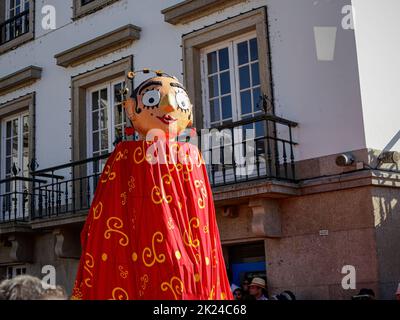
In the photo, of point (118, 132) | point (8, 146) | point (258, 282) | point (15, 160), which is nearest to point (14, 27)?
point (8, 146)

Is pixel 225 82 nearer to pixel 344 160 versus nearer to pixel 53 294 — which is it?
pixel 344 160

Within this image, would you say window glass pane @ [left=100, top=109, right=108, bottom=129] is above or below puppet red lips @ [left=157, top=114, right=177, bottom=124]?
above

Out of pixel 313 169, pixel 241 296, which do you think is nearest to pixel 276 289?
pixel 241 296

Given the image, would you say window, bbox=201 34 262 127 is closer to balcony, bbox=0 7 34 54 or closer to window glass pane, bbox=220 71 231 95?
window glass pane, bbox=220 71 231 95

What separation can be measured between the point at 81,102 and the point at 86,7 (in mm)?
1816

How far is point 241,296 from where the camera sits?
907cm

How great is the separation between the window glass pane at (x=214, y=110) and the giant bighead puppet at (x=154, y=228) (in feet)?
13.8

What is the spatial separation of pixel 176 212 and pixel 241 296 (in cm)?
350

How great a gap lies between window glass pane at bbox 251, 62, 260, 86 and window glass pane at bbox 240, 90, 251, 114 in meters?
0.18

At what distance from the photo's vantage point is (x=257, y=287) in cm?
880

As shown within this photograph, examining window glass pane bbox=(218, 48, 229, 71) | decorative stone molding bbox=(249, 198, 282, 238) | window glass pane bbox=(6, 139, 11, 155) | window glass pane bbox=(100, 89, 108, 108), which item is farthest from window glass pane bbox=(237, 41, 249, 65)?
window glass pane bbox=(6, 139, 11, 155)

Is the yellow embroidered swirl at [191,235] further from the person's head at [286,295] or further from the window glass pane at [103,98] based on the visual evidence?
the window glass pane at [103,98]

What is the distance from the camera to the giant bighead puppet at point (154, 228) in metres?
5.72

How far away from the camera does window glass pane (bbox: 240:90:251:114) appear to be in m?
10.2
